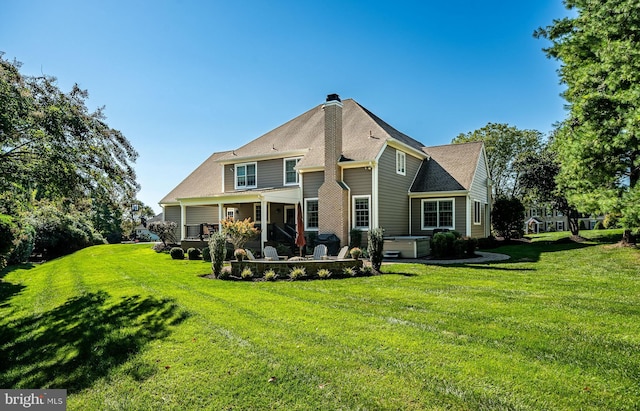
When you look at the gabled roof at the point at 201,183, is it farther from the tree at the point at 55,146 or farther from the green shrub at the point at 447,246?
the tree at the point at 55,146

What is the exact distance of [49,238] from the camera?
84.7ft

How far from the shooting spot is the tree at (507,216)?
83.3 ft

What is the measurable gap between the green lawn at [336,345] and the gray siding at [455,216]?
980 cm

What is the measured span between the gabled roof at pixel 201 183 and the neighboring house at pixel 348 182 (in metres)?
0.75

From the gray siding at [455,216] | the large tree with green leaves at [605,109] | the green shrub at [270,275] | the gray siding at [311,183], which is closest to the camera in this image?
the large tree with green leaves at [605,109]

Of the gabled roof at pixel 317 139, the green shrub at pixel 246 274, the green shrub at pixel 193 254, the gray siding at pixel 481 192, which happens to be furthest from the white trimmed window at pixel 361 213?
Answer: the green shrub at pixel 246 274

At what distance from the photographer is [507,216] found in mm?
25531

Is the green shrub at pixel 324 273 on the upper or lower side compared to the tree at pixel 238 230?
lower

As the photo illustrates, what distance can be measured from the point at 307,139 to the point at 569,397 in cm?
1976

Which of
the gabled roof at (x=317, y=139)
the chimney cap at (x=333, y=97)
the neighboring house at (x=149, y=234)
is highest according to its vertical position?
the chimney cap at (x=333, y=97)

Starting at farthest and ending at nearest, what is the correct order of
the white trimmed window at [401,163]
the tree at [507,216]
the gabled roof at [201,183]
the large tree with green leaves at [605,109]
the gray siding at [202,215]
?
1. the gabled roof at [201,183]
2. the gray siding at [202,215]
3. the tree at [507,216]
4. the white trimmed window at [401,163]
5. the large tree with green leaves at [605,109]

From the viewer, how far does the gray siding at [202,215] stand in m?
26.5

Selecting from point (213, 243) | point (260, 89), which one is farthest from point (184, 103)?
point (213, 243)

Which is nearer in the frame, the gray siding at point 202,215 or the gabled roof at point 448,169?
the gabled roof at point 448,169
